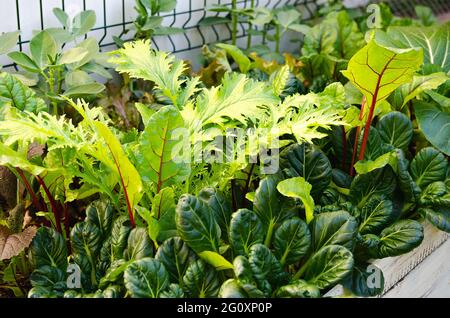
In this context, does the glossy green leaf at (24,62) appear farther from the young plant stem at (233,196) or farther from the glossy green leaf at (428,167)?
the glossy green leaf at (428,167)

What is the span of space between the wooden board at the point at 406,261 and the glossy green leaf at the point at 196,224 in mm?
253

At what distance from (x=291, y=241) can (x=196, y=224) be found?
195 millimetres

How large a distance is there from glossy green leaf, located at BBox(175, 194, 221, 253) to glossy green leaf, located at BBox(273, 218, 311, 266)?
128 mm

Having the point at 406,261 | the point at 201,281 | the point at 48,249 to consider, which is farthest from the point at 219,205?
the point at 406,261

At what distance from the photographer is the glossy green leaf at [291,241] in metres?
1.18

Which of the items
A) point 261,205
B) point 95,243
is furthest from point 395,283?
point 95,243

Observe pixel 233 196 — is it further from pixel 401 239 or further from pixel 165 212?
pixel 401 239

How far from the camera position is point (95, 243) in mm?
1202

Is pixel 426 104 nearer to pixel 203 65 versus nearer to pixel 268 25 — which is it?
pixel 203 65

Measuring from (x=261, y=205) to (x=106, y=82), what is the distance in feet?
2.67

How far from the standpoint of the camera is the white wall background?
1636mm

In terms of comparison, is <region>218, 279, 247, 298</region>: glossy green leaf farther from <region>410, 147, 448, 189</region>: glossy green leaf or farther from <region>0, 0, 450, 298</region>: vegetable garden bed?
<region>410, 147, 448, 189</region>: glossy green leaf

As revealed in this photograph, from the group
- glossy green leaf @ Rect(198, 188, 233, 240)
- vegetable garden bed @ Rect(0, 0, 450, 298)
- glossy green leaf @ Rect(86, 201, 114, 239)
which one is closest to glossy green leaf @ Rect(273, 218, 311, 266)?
vegetable garden bed @ Rect(0, 0, 450, 298)

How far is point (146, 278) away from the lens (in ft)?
3.49
